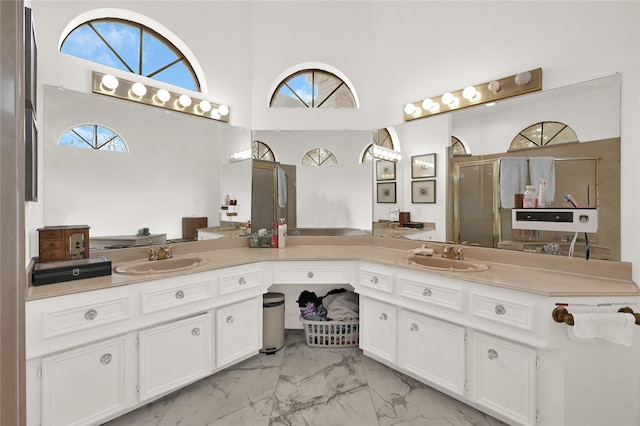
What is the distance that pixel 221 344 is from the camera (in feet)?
6.88

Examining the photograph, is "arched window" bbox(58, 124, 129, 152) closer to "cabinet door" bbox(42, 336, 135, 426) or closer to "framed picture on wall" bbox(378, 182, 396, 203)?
"cabinet door" bbox(42, 336, 135, 426)

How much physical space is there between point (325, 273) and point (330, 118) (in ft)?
5.01

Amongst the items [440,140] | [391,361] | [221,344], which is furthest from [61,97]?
[391,361]

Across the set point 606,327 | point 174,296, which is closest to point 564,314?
point 606,327

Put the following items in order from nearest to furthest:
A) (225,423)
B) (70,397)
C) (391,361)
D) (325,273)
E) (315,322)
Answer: (70,397)
(225,423)
(391,361)
(325,273)
(315,322)

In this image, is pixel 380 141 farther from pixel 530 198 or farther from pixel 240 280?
pixel 240 280

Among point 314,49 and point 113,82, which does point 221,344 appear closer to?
point 113,82

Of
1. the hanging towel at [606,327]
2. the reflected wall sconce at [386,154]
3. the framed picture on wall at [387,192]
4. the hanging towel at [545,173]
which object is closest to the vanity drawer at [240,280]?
the framed picture on wall at [387,192]

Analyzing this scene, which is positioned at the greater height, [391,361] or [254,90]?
[254,90]

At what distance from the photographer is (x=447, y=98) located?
238 centimetres

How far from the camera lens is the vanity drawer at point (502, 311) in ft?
5.02

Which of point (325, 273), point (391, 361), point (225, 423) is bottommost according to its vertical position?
point (225, 423)

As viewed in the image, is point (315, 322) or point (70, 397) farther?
point (315, 322)

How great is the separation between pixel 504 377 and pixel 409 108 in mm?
2088
